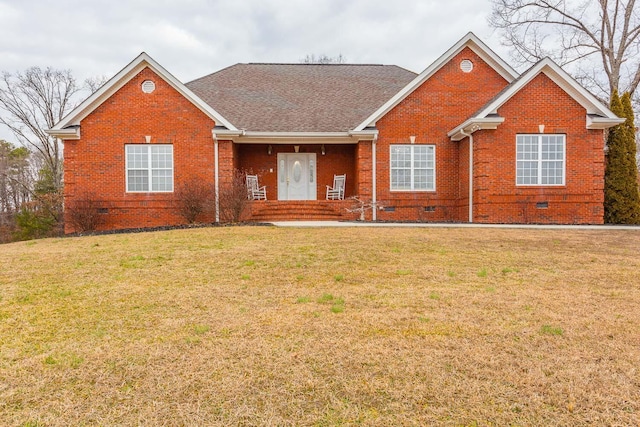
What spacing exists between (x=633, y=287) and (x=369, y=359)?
454 centimetres

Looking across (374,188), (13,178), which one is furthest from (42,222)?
(13,178)

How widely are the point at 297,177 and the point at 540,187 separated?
30.3 ft

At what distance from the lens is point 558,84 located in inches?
582

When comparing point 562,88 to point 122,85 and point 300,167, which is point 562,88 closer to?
point 300,167

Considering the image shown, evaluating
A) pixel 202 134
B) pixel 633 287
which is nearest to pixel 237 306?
pixel 633 287

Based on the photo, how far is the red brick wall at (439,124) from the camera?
16.5 meters

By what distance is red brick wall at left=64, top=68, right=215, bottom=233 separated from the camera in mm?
15594

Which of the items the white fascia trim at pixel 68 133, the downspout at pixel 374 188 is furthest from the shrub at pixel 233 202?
the white fascia trim at pixel 68 133

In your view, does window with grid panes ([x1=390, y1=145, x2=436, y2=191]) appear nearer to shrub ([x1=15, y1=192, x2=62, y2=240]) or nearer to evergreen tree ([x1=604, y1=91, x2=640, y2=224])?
evergreen tree ([x1=604, y1=91, x2=640, y2=224])

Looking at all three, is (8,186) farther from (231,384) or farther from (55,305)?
(231,384)

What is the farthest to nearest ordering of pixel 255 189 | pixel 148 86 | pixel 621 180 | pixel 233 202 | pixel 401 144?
pixel 255 189 < pixel 401 144 < pixel 621 180 < pixel 148 86 < pixel 233 202

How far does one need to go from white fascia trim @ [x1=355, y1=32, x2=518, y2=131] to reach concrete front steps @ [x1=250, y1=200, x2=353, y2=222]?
3025 millimetres

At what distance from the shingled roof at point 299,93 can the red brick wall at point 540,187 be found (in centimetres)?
551

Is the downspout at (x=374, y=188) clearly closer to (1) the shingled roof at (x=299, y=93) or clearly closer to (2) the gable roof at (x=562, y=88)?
(1) the shingled roof at (x=299, y=93)
